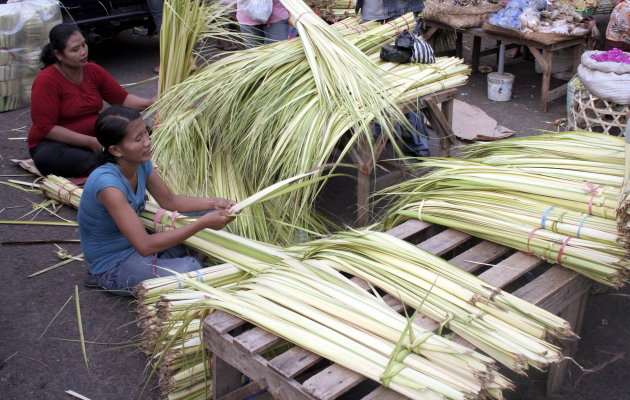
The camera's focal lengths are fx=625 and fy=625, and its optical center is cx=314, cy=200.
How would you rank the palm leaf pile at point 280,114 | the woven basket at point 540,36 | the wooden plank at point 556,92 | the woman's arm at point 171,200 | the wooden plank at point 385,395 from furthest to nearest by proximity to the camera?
the wooden plank at point 556,92, the woven basket at point 540,36, the palm leaf pile at point 280,114, the woman's arm at point 171,200, the wooden plank at point 385,395

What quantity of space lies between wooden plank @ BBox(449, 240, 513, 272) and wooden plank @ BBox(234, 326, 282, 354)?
0.78m

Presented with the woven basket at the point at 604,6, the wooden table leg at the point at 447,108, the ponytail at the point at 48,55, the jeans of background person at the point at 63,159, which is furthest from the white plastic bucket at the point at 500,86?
the ponytail at the point at 48,55

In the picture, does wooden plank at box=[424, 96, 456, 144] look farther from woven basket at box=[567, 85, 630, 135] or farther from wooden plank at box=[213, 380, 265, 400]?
wooden plank at box=[213, 380, 265, 400]

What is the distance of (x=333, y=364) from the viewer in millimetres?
1808

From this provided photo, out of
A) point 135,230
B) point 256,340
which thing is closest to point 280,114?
point 135,230

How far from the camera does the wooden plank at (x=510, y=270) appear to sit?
7.18 feet

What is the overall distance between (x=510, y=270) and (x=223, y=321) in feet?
3.39

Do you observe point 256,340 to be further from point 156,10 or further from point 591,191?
point 156,10

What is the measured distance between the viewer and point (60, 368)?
2.61 meters

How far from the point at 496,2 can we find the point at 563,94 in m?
1.26

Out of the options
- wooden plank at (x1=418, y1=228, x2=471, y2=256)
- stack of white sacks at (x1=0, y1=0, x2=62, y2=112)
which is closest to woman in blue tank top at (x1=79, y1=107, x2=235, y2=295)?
wooden plank at (x1=418, y1=228, x2=471, y2=256)

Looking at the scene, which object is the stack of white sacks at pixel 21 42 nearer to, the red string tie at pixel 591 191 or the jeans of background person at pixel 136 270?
the jeans of background person at pixel 136 270

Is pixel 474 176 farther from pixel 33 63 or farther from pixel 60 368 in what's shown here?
pixel 33 63

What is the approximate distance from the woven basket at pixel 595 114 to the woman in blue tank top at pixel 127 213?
2.98 meters
